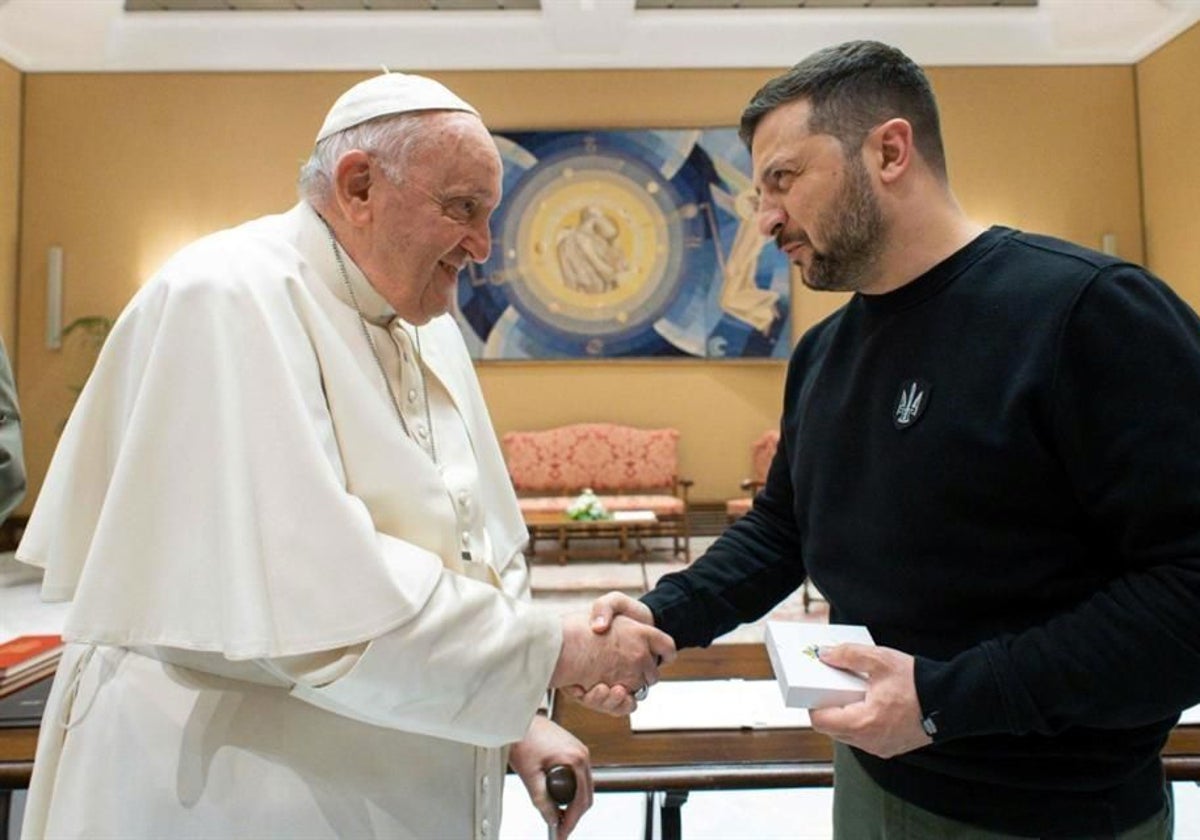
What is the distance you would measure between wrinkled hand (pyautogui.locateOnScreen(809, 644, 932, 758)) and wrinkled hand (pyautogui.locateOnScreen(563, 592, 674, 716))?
1.51 feet

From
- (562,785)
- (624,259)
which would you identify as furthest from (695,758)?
(624,259)

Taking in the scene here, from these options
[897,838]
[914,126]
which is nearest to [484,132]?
[914,126]

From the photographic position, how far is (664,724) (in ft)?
5.84

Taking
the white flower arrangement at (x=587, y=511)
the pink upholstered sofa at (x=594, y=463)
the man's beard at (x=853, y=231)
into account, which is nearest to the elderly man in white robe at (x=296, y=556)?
the man's beard at (x=853, y=231)

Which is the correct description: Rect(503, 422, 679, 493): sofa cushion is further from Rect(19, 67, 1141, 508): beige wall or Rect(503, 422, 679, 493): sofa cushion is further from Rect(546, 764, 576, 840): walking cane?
Rect(546, 764, 576, 840): walking cane

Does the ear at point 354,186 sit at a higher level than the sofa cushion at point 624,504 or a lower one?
higher

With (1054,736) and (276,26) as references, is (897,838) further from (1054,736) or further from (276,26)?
(276,26)

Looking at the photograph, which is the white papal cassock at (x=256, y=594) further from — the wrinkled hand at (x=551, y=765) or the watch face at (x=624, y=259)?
the watch face at (x=624, y=259)

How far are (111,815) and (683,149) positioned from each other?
8.28 m

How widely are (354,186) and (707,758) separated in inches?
46.6

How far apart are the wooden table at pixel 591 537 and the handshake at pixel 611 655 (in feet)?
17.4

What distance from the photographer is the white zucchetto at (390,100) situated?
132 cm

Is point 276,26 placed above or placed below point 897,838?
above

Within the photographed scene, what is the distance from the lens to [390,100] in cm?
133
